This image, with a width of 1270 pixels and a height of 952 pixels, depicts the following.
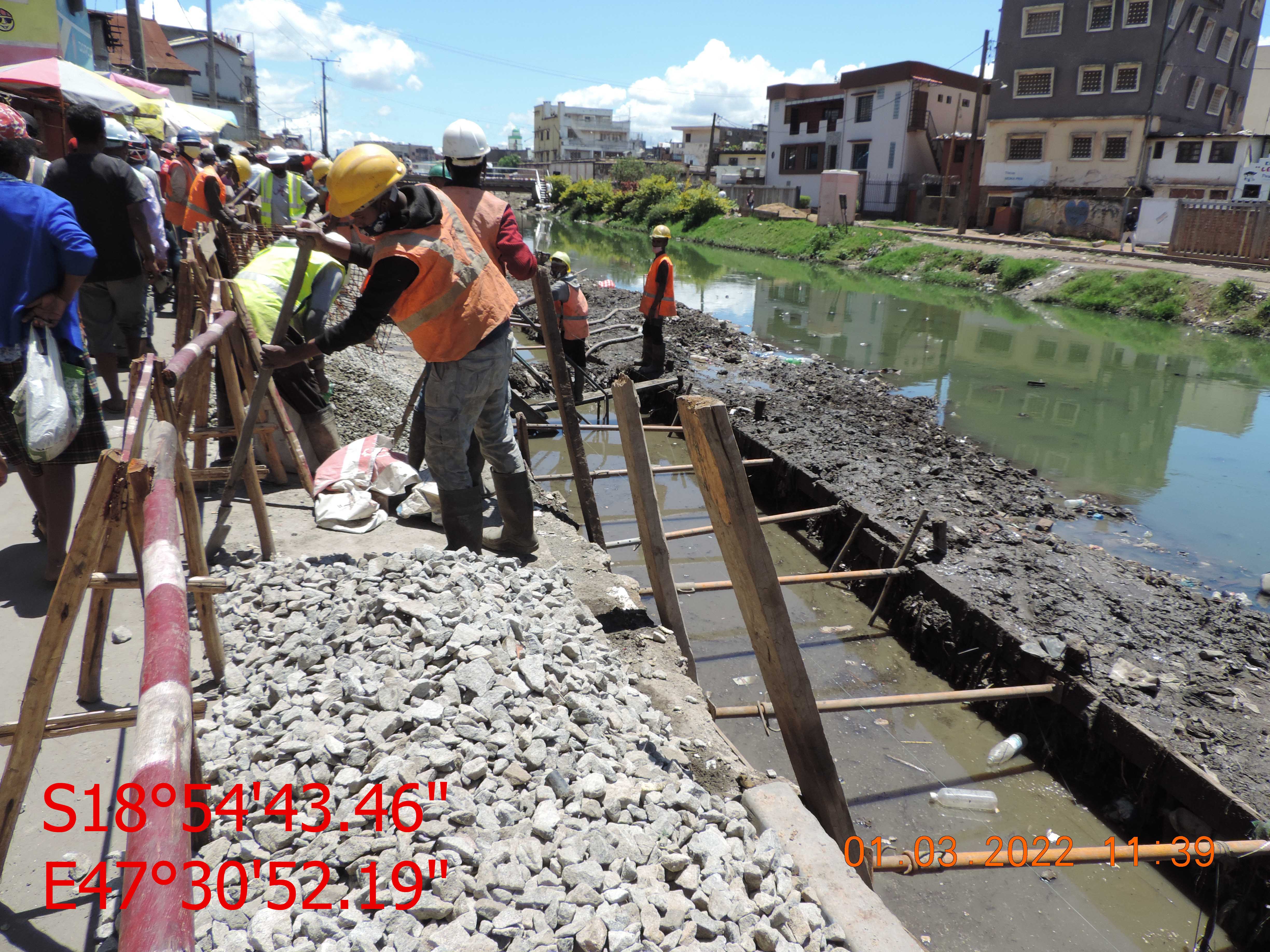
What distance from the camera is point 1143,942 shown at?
3.31 meters

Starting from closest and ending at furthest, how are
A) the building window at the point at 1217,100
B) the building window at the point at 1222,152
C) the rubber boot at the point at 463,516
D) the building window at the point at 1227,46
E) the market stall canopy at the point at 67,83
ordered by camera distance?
1. the rubber boot at the point at 463,516
2. the market stall canopy at the point at 67,83
3. the building window at the point at 1222,152
4. the building window at the point at 1227,46
5. the building window at the point at 1217,100

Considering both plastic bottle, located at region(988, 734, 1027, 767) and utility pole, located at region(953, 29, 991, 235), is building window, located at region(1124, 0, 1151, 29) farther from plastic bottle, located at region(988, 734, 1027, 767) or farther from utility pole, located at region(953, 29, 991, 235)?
plastic bottle, located at region(988, 734, 1027, 767)

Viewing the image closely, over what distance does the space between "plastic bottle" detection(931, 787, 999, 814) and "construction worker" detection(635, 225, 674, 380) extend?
6.54m

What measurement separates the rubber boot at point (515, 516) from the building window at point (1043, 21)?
3647cm

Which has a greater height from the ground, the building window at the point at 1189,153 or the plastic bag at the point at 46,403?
Answer: the building window at the point at 1189,153

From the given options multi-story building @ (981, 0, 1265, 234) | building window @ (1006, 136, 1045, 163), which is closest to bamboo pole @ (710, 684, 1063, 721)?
multi-story building @ (981, 0, 1265, 234)

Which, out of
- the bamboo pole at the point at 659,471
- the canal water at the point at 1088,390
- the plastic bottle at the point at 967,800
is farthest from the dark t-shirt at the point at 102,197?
the canal water at the point at 1088,390

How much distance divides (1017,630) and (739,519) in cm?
283

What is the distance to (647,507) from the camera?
3.44 metres

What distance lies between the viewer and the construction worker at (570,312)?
8547 millimetres

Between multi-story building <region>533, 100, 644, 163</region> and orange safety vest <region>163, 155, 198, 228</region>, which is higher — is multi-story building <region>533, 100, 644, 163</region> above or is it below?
above

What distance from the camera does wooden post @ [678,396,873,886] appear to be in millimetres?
2469

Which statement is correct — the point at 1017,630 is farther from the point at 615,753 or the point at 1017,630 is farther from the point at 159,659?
the point at 159,659

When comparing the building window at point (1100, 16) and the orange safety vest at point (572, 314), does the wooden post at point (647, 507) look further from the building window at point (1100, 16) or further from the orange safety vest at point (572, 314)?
the building window at point (1100, 16)
